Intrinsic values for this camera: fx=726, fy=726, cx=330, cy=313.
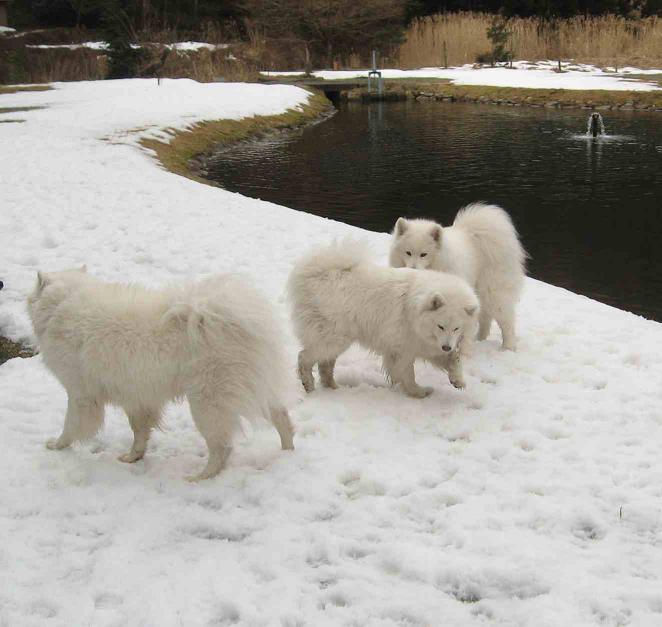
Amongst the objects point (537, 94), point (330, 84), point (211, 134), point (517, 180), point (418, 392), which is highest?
point (330, 84)

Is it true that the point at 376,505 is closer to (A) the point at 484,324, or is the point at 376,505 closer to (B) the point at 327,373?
(B) the point at 327,373

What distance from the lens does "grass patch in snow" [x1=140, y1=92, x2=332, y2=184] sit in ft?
52.6

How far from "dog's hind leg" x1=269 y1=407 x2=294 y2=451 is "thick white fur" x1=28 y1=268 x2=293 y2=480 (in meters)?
0.14

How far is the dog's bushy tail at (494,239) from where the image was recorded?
6.29 metres

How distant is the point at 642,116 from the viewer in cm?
2402

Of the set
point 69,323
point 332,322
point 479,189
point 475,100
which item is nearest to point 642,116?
point 475,100

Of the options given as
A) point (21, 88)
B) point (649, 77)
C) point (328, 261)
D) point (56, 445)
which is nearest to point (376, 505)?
point (56, 445)

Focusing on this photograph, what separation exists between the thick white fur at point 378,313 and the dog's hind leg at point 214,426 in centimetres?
137

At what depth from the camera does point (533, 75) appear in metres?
32.3

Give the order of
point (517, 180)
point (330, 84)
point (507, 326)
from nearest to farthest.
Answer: point (507, 326), point (517, 180), point (330, 84)

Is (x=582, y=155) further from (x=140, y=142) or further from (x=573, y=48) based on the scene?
(x=573, y=48)

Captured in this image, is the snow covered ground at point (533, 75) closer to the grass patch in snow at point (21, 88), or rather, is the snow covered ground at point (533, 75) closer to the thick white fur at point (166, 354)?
the grass patch in snow at point (21, 88)

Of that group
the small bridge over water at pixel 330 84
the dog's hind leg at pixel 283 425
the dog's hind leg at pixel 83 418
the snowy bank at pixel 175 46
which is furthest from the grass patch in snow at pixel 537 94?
the dog's hind leg at pixel 83 418

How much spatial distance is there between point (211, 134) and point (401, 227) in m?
14.6
